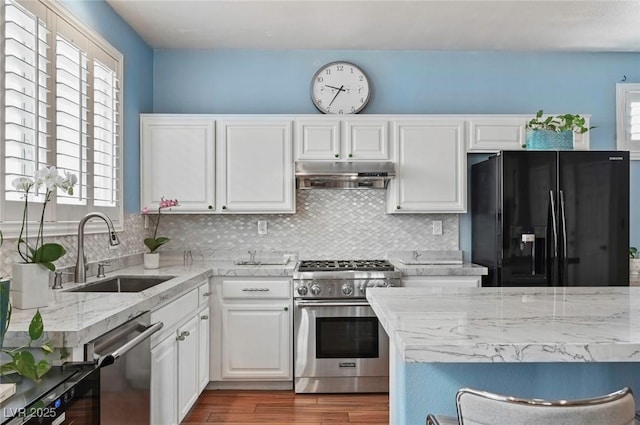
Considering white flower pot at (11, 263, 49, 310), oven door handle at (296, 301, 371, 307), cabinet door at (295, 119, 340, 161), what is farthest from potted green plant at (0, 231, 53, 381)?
cabinet door at (295, 119, 340, 161)

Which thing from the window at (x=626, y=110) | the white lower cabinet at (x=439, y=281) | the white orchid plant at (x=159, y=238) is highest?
the window at (x=626, y=110)

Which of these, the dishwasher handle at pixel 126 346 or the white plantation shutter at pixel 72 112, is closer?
the dishwasher handle at pixel 126 346

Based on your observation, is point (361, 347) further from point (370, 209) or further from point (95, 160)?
point (95, 160)

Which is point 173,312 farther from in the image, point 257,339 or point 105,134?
point 105,134

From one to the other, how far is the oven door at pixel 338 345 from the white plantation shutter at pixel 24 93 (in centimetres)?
Answer: 187

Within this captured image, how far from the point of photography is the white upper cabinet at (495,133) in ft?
12.2

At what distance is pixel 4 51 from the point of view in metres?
2.08

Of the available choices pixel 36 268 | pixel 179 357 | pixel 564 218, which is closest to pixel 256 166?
pixel 179 357

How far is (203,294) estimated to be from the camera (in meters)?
3.23

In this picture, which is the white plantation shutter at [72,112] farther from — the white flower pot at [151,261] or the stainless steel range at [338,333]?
the stainless steel range at [338,333]

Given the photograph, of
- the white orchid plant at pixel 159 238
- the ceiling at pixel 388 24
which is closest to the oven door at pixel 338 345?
the white orchid plant at pixel 159 238

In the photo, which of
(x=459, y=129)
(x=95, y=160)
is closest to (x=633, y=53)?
(x=459, y=129)

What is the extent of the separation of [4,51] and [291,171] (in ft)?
6.60

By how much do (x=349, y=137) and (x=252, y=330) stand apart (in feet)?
5.22
